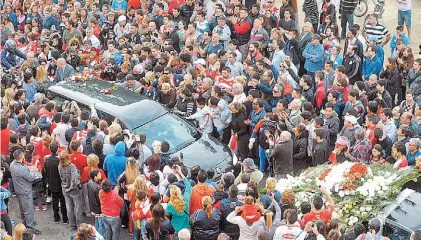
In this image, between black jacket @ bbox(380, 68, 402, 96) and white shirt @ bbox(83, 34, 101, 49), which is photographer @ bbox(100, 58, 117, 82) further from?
black jacket @ bbox(380, 68, 402, 96)

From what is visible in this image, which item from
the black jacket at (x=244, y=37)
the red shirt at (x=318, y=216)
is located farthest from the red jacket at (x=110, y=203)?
the black jacket at (x=244, y=37)

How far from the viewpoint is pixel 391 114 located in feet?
44.1

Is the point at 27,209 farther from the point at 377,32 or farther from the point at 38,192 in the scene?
the point at 377,32

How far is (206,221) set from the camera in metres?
11.0

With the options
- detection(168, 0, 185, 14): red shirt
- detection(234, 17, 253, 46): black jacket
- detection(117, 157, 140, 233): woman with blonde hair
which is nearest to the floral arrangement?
detection(117, 157, 140, 233): woman with blonde hair

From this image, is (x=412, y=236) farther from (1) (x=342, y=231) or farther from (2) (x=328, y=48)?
(2) (x=328, y=48)

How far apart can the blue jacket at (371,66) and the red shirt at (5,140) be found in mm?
7715

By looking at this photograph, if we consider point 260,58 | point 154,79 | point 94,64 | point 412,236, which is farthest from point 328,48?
point 412,236

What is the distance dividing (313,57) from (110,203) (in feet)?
22.9

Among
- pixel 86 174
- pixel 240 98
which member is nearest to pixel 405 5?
pixel 240 98

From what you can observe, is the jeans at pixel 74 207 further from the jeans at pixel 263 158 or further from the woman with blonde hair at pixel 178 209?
the jeans at pixel 263 158

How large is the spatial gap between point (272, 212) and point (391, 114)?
12.1 ft

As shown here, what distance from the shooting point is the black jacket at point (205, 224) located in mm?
11023

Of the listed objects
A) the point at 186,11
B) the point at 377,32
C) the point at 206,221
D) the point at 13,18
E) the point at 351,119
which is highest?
the point at 377,32
